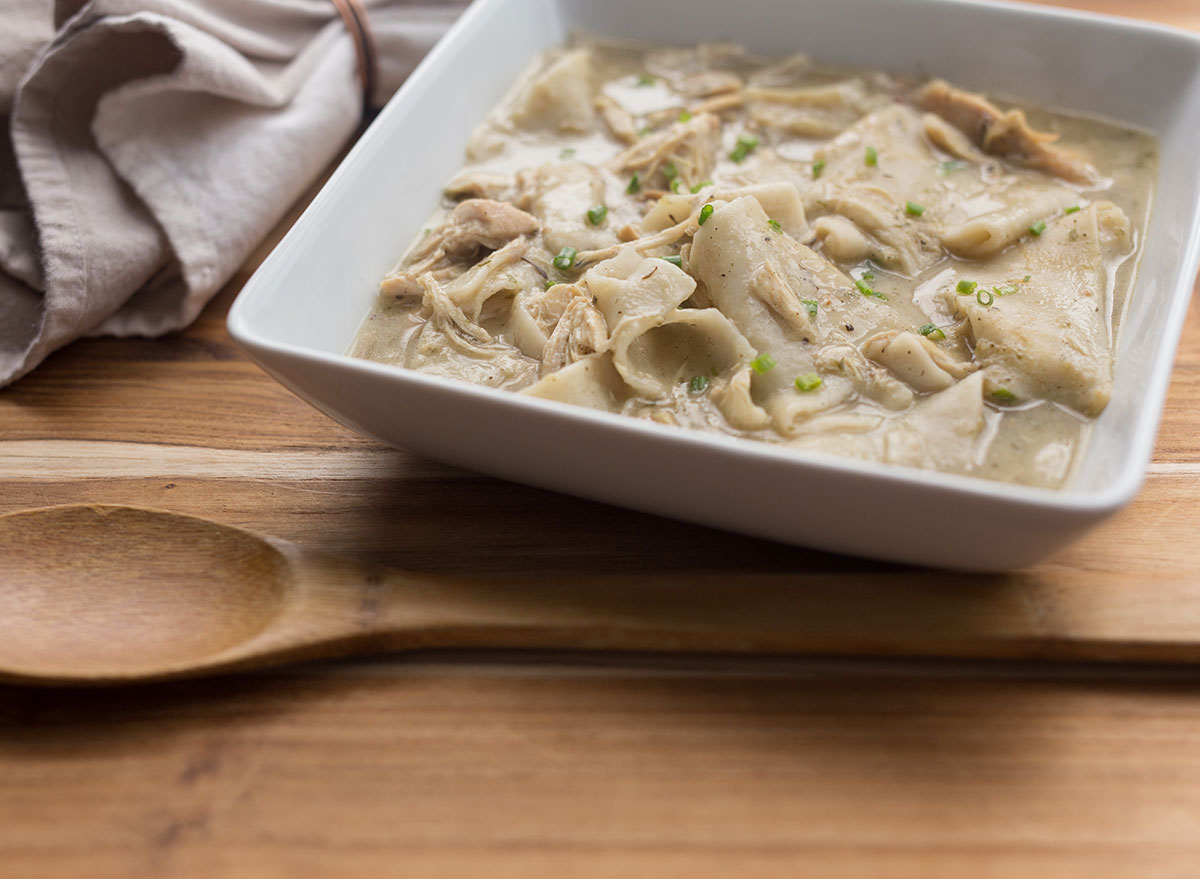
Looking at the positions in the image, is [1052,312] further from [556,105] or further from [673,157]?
[556,105]

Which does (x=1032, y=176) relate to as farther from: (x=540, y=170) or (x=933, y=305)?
(x=540, y=170)

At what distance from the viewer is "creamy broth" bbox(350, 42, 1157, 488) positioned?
8.75 ft

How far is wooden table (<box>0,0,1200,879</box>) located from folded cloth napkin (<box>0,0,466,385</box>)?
41.4 inches

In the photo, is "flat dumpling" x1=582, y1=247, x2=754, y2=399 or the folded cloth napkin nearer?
"flat dumpling" x1=582, y1=247, x2=754, y2=399

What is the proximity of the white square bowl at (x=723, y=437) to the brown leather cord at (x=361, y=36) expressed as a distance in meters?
0.57

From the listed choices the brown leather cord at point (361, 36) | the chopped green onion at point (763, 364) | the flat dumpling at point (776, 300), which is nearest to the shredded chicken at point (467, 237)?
the flat dumpling at point (776, 300)

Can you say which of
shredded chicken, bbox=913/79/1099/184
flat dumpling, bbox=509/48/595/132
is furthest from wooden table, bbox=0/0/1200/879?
flat dumpling, bbox=509/48/595/132

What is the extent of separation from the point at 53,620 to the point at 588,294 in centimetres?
156

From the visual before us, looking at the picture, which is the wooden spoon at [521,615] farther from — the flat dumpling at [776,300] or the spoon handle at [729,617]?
the flat dumpling at [776,300]

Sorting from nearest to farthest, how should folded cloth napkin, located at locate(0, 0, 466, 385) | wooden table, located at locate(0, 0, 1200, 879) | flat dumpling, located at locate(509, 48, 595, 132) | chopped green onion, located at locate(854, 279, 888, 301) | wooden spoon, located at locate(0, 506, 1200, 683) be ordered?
wooden table, located at locate(0, 0, 1200, 879)
wooden spoon, located at locate(0, 506, 1200, 683)
chopped green onion, located at locate(854, 279, 888, 301)
folded cloth napkin, located at locate(0, 0, 466, 385)
flat dumpling, located at locate(509, 48, 595, 132)

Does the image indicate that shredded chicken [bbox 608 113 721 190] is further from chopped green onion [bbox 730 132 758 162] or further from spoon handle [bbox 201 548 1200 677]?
spoon handle [bbox 201 548 1200 677]

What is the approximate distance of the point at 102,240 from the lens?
3.34 meters

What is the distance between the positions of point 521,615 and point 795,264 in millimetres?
1275

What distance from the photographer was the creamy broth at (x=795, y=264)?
8.75 ft
